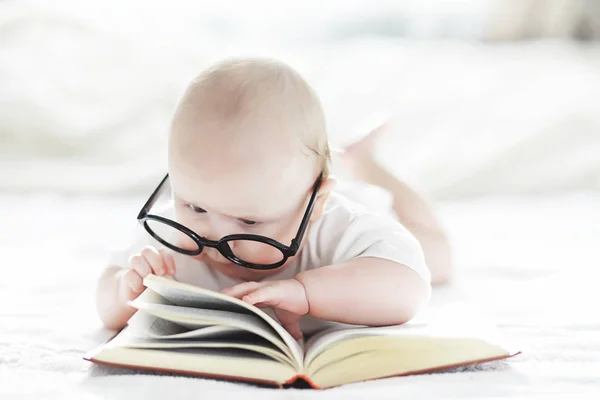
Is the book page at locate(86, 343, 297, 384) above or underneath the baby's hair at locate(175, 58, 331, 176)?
underneath

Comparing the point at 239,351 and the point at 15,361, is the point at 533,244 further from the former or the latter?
the point at 15,361

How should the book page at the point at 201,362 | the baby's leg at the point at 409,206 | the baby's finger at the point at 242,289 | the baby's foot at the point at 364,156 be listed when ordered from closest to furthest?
the book page at the point at 201,362 → the baby's finger at the point at 242,289 → the baby's leg at the point at 409,206 → the baby's foot at the point at 364,156

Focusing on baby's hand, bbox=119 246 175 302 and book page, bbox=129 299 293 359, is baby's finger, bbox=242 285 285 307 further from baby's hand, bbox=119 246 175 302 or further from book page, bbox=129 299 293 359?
baby's hand, bbox=119 246 175 302

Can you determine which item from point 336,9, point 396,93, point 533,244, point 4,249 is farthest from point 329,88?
point 4,249

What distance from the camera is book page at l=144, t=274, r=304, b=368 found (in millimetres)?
849

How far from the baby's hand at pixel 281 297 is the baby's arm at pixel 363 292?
0.01 m

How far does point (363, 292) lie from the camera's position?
3.25 feet

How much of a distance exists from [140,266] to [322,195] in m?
0.24

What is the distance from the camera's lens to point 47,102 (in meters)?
2.01

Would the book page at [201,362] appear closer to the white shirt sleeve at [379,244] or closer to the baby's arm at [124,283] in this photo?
the baby's arm at [124,283]

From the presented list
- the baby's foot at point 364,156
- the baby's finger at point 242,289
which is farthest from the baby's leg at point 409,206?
the baby's finger at point 242,289

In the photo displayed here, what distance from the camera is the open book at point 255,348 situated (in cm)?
84

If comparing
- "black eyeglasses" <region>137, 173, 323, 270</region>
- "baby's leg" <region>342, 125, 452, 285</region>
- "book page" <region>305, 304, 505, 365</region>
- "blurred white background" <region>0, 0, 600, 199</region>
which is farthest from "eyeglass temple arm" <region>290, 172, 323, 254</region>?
"blurred white background" <region>0, 0, 600, 199</region>

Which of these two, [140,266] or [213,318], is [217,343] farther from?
[140,266]
